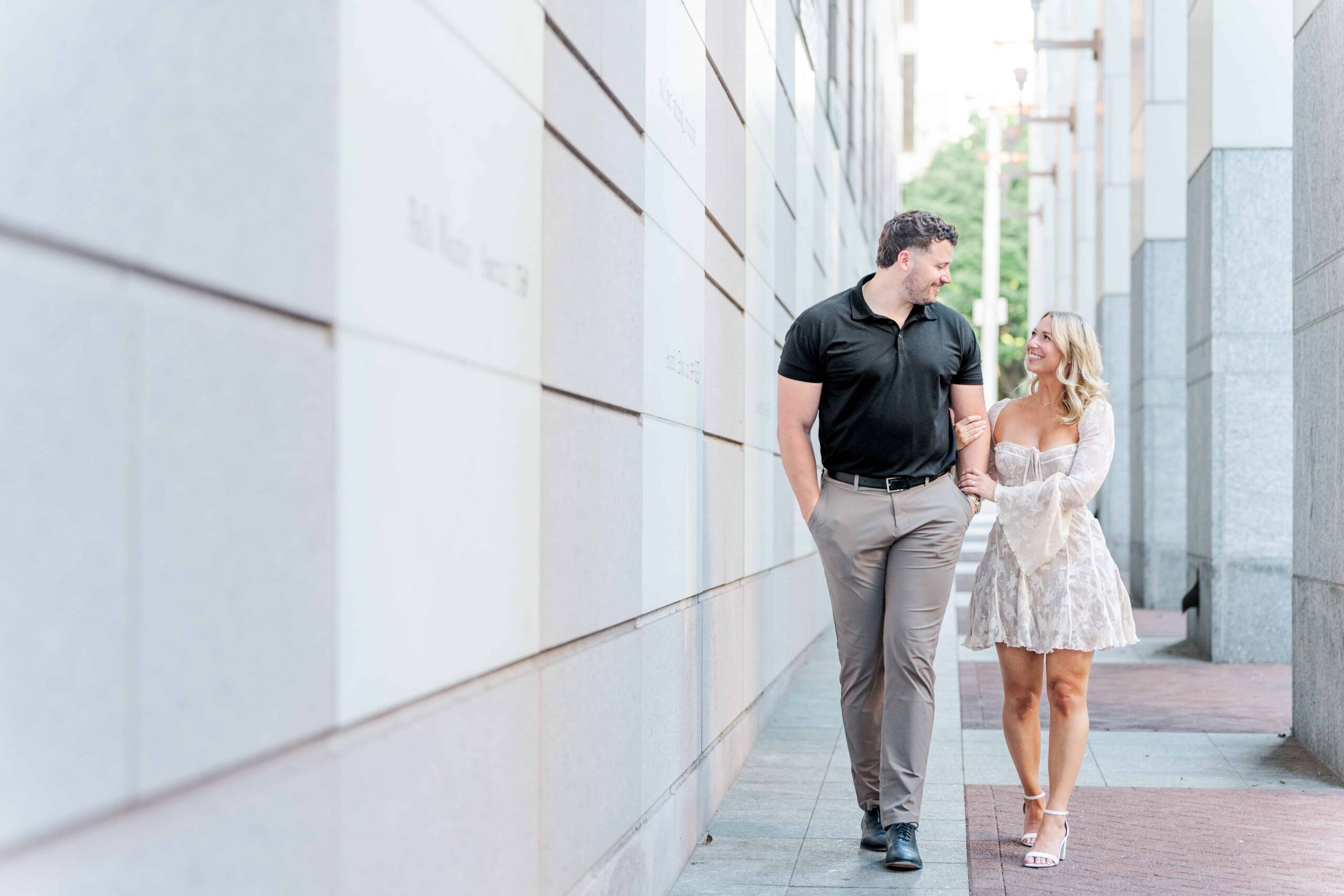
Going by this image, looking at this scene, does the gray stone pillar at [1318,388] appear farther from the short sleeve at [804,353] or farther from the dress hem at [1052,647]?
the short sleeve at [804,353]

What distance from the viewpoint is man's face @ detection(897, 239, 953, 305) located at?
4.83 metres

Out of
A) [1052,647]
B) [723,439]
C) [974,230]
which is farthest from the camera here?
[974,230]

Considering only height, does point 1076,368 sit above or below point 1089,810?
Answer: above

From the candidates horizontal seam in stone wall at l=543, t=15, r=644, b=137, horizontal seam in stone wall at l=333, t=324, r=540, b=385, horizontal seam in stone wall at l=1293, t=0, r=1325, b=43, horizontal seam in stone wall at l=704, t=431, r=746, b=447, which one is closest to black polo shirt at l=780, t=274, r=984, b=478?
horizontal seam in stone wall at l=704, t=431, r=746, b=447

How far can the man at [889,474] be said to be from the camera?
4863mm

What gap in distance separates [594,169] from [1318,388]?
170 inches

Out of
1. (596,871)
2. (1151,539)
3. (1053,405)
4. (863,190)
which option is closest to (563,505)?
(596,871)

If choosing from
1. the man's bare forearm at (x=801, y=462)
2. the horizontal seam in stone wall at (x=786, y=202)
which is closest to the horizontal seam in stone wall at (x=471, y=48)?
the man's bare forearm at (x=801, y=462)

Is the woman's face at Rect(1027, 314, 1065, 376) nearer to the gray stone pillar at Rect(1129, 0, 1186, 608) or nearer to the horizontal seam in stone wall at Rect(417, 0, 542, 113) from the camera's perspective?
the horizontal seam in stone wall at Rect(417, 0, 542, 113)

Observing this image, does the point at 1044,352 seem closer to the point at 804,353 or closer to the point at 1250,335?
the point at 804,353

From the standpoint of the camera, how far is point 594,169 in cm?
354

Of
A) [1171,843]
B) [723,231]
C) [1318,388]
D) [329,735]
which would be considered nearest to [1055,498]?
[1171,843]

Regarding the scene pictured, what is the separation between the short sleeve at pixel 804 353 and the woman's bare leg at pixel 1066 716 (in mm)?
1255

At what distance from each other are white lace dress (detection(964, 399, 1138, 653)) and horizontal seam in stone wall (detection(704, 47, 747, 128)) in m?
1.87
